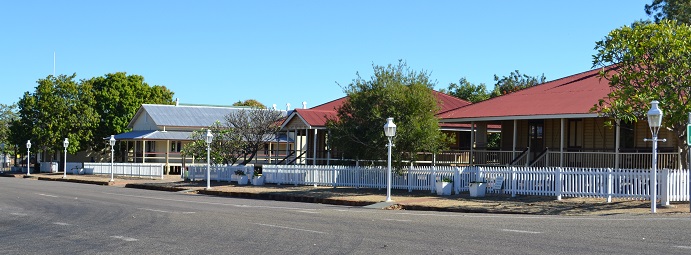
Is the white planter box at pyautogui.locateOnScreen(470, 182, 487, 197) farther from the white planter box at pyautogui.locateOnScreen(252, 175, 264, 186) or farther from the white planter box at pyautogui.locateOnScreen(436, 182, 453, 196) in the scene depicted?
the white planter box at pyautogui.locateOnScreen(252, 175, 264, 186)

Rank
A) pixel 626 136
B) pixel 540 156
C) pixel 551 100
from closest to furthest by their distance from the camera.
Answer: pixel 540 156 < pixel 626 136 < pixel 551 100

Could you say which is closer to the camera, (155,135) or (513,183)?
(513,183)

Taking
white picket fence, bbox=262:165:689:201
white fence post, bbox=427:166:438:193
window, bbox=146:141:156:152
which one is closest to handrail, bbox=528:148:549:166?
white picket fence, bbox=262:165:689:201

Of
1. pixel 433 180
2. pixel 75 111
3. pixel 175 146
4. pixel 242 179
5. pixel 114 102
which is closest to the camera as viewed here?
pixel 433 180

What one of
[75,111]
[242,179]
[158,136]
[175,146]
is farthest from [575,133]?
[75,111]

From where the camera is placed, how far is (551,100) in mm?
31734

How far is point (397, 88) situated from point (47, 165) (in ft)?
148

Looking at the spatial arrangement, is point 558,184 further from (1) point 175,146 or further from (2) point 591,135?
(1) point 175,146

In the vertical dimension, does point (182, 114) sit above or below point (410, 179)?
above

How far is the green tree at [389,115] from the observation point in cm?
2973

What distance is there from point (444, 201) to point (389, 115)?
5286mm

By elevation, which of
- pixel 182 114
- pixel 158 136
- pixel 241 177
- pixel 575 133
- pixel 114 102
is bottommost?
pixel 241 177

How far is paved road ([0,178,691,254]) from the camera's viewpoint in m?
12.0

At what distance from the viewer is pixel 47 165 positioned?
66500mm
